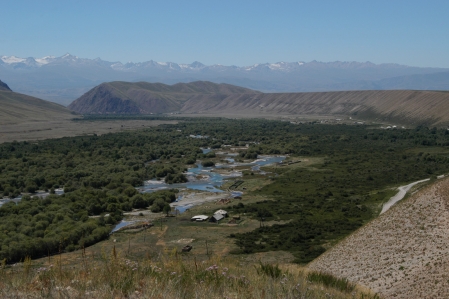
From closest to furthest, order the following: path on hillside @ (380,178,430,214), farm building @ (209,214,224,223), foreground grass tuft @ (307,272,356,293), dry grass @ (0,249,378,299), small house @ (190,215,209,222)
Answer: dry grass @ (0,249,378,299)
foreground grass tuft @ (307,272,356,293)
farm building @ (209,214,224,223)
small house @ (190,215,209,222)
path on hillside @ (380,178,430,214)

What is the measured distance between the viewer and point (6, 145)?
95.9 metres

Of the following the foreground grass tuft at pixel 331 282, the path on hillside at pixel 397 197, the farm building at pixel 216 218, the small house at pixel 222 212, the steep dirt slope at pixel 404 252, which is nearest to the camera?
the foreground grass tuft at pixel 331 282

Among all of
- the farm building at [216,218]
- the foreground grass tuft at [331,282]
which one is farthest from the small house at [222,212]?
the foreground grass tuft at [331,282]

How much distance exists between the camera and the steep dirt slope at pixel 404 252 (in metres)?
17.1

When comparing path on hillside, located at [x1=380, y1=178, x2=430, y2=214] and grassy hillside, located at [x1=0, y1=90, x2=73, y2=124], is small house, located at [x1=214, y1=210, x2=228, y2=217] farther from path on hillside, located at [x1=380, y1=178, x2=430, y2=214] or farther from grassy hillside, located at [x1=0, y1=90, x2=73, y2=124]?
grassy hillside, located at [x1=0, y1=90, x2=73, y2=124]

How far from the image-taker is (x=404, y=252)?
20.3 metres

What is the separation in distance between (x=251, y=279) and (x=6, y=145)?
9548cm

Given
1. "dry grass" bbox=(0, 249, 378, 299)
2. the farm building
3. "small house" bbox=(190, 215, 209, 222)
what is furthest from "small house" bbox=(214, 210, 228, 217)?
"dry grass" bbox=(0, 249, 378, 299)

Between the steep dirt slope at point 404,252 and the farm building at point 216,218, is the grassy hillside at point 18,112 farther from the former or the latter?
the steep dirt slope at point 404,252

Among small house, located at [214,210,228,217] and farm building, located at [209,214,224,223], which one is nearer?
farm building, located at [209,214,224,223]

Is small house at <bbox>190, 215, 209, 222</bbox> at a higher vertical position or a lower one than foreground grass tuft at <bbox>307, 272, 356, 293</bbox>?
lower

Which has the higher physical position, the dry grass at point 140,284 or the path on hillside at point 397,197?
the dry grass at point 140,284

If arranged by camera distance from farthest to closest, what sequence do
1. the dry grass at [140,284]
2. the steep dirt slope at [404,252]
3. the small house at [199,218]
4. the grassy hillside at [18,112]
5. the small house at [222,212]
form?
the grassy hillside at [18,112]
the small house at [222,212]
the small house at [199,218]
the steep dirt slope at [404,252]
the dry grass at [140,284]

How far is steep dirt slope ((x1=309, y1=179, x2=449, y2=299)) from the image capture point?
17.1m
